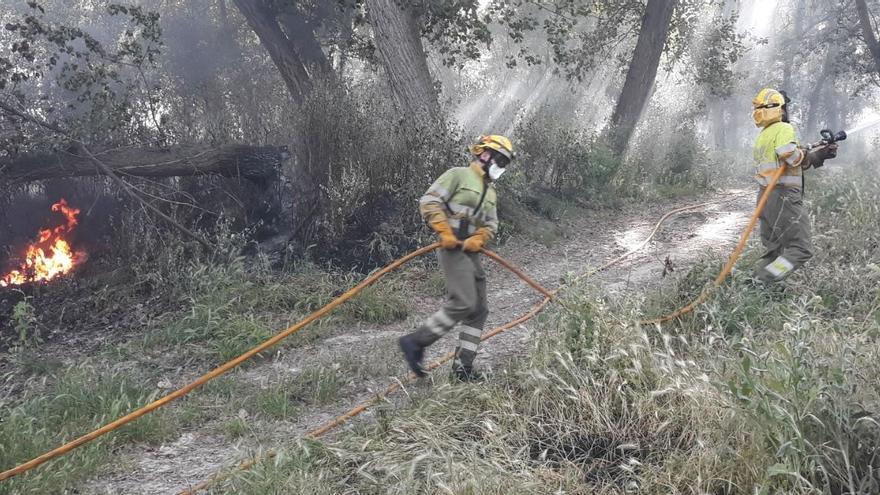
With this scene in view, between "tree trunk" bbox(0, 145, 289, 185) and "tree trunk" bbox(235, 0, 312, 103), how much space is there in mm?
2800

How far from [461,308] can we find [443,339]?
4.95 ft

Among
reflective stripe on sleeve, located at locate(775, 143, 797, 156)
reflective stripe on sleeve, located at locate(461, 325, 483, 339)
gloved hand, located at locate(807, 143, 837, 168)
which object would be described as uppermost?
reflective stripe on sleeve, located at locate(775, 143, 797, 156)

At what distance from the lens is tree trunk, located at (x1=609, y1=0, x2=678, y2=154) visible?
12633mm

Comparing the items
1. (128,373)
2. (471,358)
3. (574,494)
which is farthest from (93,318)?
(574,494)

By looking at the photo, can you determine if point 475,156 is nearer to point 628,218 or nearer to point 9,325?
point 9,325

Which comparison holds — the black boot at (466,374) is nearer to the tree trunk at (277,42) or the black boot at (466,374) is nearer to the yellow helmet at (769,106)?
the yellow helmet at (769,106)

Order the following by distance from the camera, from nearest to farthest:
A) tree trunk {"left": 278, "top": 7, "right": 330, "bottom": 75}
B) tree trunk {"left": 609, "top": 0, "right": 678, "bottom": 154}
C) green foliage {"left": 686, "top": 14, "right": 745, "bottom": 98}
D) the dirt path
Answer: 1. the dirt path
2. tree trunk {"left": 278, "top": 7, "right": 330, "bottom": 75}
3. tree trunk {"left": 609, "top": 0, "right": 678, "bottom": 154}
4. green foliage {"left": 686, "top": 14, "right": 745, "bottom": 98}

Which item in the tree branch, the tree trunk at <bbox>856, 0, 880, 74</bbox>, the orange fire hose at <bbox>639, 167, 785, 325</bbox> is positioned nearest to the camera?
the orange fire hose at <bbox>639, 167, 785, 325</bbox>

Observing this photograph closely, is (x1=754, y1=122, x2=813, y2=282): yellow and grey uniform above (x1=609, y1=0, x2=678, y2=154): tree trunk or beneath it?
beneath

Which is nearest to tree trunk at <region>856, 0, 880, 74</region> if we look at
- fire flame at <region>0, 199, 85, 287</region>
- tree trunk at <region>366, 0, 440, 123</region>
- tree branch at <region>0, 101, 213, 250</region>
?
tree trunk at <region>366, 0, 440, 123</region>

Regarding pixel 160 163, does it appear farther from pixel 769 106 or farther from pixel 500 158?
pixel 769 106

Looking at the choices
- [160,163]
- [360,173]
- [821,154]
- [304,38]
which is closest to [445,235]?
[821,154]

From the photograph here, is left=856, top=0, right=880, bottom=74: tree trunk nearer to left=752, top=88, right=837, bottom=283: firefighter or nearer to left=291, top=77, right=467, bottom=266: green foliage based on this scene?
left=752, top=88, right=837, bottom=283: firefighter

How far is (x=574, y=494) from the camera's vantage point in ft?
10.3
